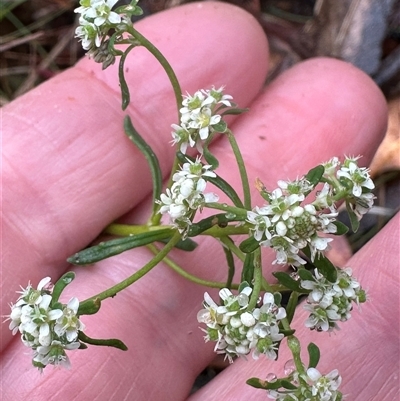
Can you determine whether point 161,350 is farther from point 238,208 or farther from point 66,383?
point 238,208

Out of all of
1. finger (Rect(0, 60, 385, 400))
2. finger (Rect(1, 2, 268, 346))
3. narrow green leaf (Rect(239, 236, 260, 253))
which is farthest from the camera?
finger (Rect(1, 2, 268, 346))

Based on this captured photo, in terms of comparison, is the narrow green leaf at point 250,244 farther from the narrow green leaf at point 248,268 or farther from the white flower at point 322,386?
the white flower at point 322,386

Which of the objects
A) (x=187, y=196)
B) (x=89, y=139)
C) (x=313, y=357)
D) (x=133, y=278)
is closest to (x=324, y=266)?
(x=313, y=357)

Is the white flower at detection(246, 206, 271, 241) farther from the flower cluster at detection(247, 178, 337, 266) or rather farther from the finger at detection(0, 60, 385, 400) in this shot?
the finger at detection(0, 60, 385, 400)

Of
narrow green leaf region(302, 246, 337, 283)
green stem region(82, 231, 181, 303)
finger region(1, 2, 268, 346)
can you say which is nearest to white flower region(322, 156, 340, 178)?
narrow green leaf region(302, 246, 337, 283)

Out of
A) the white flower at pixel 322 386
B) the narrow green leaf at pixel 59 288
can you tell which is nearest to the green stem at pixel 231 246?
the white flower at pixel 322 386
